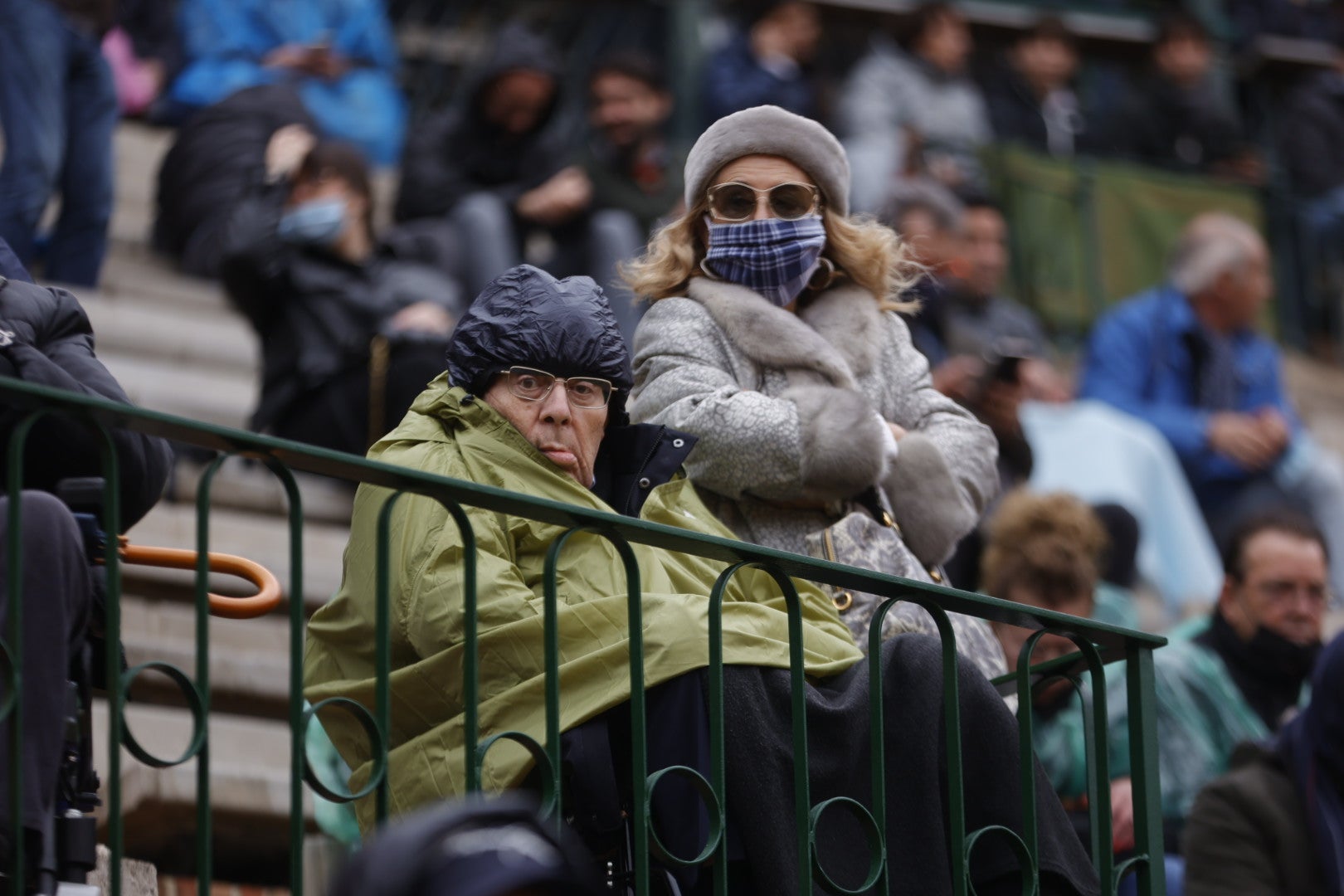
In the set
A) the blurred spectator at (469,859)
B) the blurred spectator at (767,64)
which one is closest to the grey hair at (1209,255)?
the blurred spectator at (767,64)

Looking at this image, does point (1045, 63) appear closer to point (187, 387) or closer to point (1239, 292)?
point (1239, 292)

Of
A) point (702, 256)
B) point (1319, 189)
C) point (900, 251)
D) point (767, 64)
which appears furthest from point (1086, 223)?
point (702, 256)

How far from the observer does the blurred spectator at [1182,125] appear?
15.3m

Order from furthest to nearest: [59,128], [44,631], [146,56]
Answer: [146,56], [59,128], [44,631]

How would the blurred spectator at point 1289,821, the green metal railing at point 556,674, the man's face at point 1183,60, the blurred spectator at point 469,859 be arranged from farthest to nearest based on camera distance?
1. the man's face at point 1183,60
2. the blurred spectator at point 1289,821
3. the green metal railing at point 556,674
4. the blurred spectator at point 469,859

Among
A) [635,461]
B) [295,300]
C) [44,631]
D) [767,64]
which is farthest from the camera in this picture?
[767,64]

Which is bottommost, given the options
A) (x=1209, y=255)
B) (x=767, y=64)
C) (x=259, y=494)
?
(x=259, y=494)

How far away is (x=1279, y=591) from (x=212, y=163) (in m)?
5.01

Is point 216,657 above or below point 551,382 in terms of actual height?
below

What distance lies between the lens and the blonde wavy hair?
19.7ft

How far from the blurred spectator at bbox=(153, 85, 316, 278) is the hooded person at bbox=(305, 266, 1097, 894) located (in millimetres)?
5324

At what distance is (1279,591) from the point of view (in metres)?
7.52

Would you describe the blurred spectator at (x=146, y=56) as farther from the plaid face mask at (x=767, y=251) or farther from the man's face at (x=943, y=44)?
the plaid face mask at (x=767, y=251)

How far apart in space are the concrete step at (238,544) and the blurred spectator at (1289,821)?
2853 millimetres
